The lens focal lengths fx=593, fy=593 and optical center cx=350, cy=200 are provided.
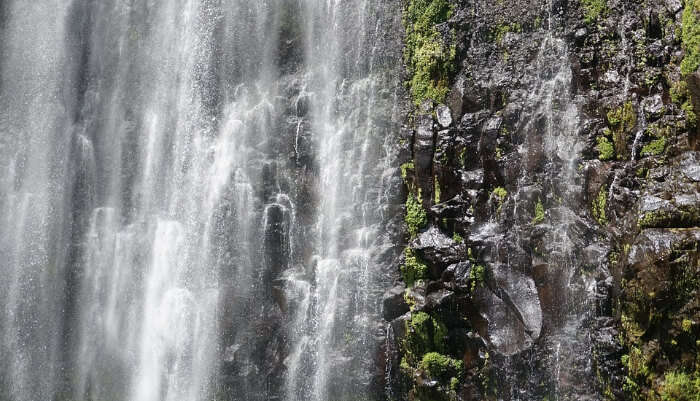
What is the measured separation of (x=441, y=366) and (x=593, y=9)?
28.2ft

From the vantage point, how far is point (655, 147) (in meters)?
11.5

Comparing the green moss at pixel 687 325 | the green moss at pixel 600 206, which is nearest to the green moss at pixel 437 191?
the green moss at pixel 600 206

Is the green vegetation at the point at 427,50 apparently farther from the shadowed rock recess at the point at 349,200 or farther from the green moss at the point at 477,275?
the green moss at the point at 477,275

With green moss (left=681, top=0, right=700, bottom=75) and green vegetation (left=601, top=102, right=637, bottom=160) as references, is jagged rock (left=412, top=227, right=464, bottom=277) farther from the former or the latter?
green moss (left=681, top=0, right=700, bottom=75)

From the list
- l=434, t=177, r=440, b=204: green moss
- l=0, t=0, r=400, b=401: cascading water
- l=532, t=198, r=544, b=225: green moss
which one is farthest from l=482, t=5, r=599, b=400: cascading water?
l=0, t=0, r=400, b=401: cascading water

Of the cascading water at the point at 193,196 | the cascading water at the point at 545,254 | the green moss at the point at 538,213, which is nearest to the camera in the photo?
the cascading water at the point at 545,254

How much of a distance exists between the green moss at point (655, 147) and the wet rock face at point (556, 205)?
0.02 metres

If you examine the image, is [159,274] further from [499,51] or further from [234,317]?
[499,51]

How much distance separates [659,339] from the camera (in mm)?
10430

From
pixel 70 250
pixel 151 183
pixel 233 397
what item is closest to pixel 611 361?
pixel 233 397

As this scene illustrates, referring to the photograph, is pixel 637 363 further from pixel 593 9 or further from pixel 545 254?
pixel 593 9

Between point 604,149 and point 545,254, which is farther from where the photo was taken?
point 545,254

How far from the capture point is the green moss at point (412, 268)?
1402cm

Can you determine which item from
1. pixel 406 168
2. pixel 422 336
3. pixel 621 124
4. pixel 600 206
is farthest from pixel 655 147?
pixel 422 336
